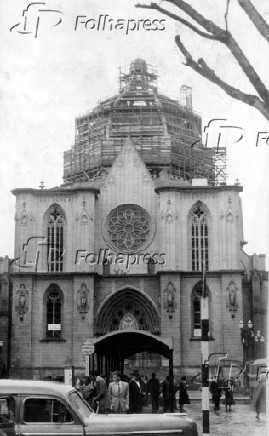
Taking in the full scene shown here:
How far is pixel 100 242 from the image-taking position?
1841 inches

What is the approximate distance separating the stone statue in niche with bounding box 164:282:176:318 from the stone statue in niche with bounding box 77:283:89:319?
4.33m

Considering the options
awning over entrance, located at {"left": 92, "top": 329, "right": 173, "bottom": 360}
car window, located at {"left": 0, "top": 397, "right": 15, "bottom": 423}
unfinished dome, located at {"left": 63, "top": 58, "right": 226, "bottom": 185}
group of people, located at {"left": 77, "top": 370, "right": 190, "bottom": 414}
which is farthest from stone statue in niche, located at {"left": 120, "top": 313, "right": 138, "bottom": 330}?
car window, located at {"left": 0, "top": 397, "right": 15, "bottom": 423}

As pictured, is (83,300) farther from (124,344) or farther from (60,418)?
(60,418)

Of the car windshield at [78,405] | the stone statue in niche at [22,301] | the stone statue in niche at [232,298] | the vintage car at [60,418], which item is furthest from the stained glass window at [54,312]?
the vintage car at [60,418]

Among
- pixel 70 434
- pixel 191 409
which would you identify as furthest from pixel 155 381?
pixel 70 434

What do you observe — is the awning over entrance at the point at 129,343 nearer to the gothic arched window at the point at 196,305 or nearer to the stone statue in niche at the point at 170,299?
the stone statue in niche at the point at 170,299

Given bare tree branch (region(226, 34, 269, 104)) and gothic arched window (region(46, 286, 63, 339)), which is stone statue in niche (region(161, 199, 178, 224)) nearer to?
gothic arched window (region(46, 286, 63, 339))

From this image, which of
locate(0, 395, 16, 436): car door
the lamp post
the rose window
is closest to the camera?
locate(0, 395, 16, 436): car door

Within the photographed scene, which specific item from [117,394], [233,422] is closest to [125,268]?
[233,422]

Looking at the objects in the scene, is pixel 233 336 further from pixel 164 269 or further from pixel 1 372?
pixel 1 372

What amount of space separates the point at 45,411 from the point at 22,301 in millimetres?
34062

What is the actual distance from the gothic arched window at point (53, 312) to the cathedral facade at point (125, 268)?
0.06 m

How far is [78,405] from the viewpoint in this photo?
36.9ft

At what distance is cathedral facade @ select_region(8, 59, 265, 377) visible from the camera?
44.0 m
